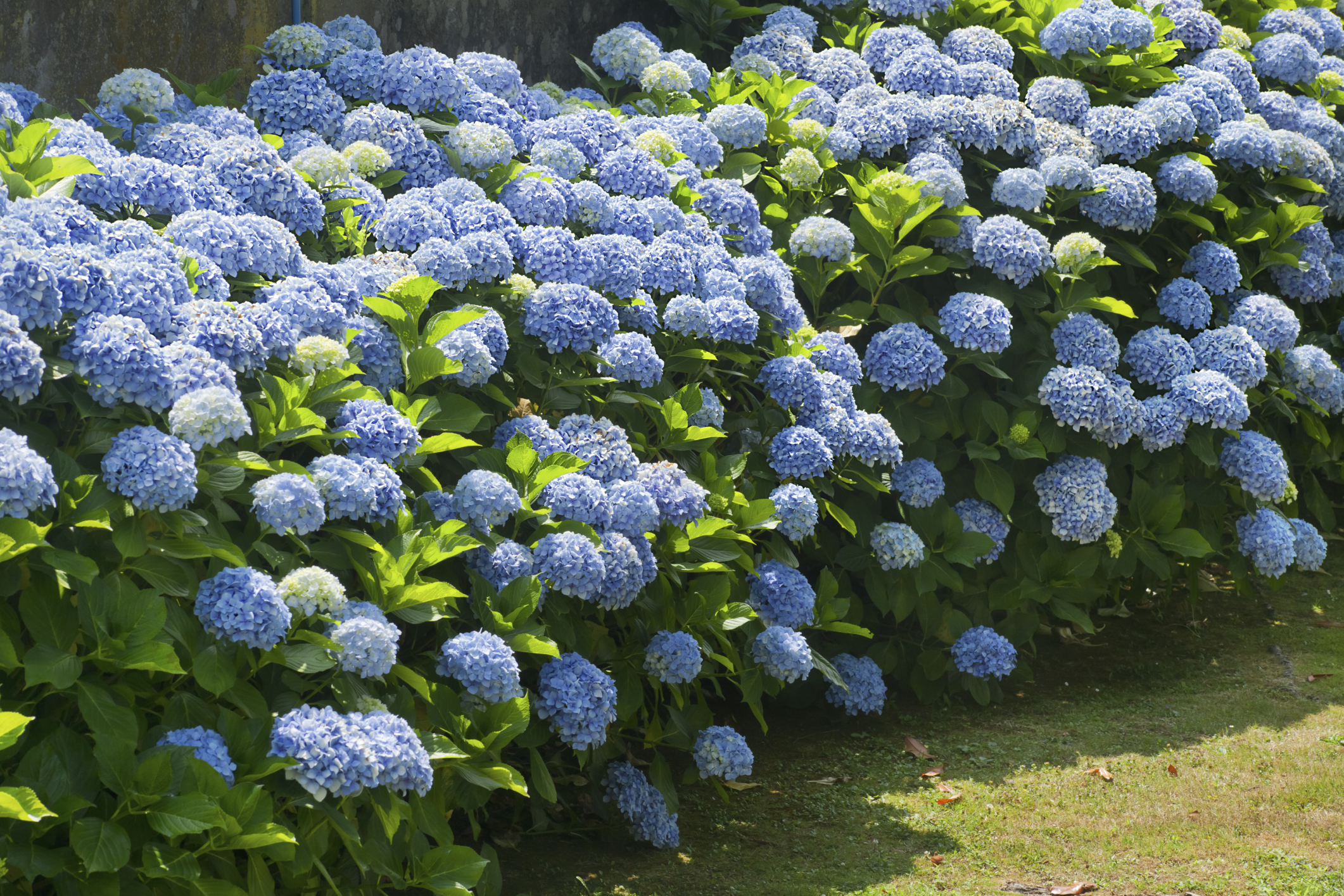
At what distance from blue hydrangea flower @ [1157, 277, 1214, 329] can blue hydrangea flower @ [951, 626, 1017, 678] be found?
1.44 metres

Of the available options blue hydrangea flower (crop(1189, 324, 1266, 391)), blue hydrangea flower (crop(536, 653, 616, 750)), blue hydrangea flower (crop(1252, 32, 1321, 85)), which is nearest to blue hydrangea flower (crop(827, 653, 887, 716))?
blue hydrangea flower (crop(536, 653, 616, 750))

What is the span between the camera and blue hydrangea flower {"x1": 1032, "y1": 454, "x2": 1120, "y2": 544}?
439cm

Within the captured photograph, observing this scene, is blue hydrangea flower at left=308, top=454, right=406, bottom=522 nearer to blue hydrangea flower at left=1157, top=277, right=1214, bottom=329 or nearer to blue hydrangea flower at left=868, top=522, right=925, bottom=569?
blue hydrangea flower at left=868, top=522, right=925, bottom=569

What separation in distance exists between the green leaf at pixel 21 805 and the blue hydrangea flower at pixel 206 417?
60 cm

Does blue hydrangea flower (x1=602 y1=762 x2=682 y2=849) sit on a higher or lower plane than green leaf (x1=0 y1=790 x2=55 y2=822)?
lower

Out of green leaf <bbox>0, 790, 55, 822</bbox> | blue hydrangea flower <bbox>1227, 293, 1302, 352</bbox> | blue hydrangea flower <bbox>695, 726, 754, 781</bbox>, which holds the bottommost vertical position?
blue hydrangea flower <bbox>695, 726, 754, 781</bbox>

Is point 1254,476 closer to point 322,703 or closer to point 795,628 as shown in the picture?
point 795,628

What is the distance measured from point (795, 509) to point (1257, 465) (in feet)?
6.71

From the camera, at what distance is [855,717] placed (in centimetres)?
437

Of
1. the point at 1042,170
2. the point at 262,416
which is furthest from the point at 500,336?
the point at 1042,170

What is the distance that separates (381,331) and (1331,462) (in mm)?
4558

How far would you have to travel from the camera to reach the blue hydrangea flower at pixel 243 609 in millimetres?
2344

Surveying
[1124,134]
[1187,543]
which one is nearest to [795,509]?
[1187,543]

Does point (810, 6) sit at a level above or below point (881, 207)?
above
